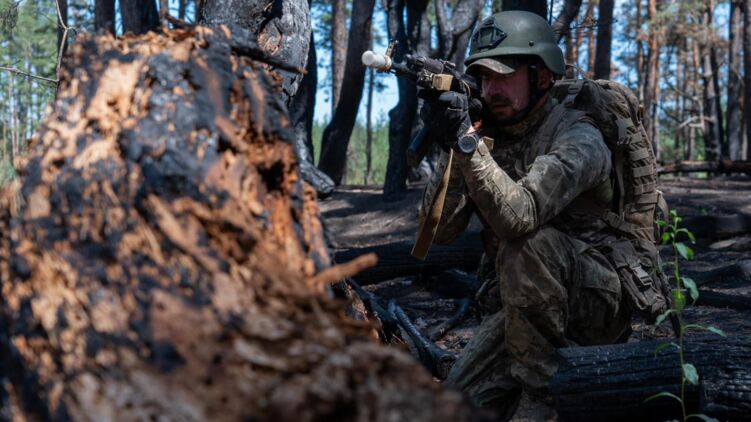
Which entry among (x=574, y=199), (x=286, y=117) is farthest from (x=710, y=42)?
(x=286, y=117)

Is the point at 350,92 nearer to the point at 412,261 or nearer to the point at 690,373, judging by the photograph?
the point at 412,261

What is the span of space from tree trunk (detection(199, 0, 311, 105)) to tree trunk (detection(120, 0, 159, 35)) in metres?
2.80

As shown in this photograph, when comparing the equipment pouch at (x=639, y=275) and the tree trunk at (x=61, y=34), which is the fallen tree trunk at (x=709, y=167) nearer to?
the tree trunk at (x=61, y=34)

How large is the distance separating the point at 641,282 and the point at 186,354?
8.46ft

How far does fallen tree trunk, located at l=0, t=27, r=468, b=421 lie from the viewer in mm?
1211

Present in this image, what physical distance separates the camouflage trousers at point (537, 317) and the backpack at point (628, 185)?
12 cm

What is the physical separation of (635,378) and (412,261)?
3.72 m

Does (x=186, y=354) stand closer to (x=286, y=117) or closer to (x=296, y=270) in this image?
(x=296, y=270)

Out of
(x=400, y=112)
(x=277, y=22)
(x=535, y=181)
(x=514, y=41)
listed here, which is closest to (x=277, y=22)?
(x=277, y=22)

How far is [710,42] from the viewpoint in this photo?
2022 centimetres

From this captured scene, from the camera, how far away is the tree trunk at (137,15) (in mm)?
6797

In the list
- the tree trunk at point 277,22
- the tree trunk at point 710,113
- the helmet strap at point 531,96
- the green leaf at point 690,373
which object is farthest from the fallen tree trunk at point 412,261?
the tree trunk at point 710,113

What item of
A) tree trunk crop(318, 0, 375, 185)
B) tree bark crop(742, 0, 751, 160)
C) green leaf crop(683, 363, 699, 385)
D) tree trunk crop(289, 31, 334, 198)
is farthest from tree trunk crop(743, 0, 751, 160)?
green leaf crop(683, 363, 699, 385)

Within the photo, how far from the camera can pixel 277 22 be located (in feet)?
14.2
